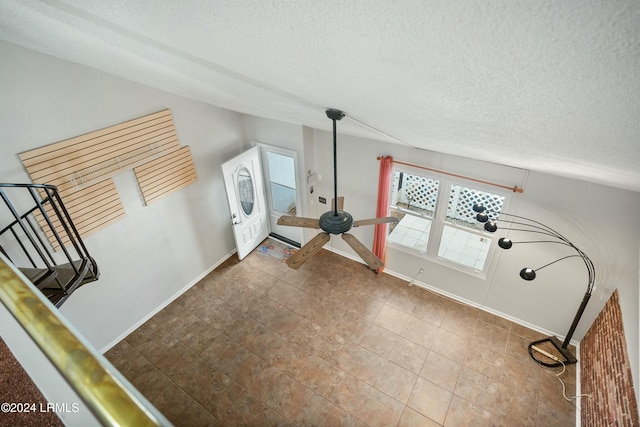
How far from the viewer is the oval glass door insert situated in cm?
529

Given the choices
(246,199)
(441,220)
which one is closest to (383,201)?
(441,220)

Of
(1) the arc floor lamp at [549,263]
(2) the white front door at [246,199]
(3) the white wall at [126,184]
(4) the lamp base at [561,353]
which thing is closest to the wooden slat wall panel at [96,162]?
(3) the white wall at [126,184]

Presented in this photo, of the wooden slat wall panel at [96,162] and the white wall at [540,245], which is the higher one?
the wooden slat wall panel at [96,162]

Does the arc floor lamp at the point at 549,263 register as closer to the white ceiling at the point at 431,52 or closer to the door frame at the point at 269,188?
the white ceiling at the point at 431,52

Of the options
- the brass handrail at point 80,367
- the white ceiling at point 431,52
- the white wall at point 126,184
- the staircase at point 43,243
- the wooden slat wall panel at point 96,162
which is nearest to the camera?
the brass handrail at point 80,367

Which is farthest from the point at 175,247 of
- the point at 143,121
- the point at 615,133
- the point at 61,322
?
the point at 615,133

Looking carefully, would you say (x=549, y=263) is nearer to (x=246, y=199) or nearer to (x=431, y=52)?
(x=431, y=52)

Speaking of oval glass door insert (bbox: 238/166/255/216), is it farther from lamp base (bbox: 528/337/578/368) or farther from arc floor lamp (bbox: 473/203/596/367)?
lamp base (bbox: 528/337/578/368)

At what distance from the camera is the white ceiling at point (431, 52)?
0.56 meters

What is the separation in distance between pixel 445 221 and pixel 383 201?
34.4 inches

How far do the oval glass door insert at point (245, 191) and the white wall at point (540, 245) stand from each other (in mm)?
1217

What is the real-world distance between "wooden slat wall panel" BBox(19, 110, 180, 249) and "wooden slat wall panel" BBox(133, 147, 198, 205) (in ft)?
0.40

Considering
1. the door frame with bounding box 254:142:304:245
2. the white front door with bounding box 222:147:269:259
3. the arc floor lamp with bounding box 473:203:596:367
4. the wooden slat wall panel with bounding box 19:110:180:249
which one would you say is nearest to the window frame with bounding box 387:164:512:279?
the arc floor lamp with bounding box 473:203:596:367

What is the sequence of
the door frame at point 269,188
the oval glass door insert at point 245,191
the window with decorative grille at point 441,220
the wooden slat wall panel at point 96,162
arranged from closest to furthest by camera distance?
the wooden slat wall panel at point 96,162, the window with decorative grille at point 441,220, the door frame at point 269,188, the oval glass door insert at point 245,191
